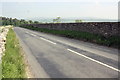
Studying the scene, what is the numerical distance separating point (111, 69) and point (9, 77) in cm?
418

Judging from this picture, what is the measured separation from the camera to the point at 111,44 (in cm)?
1391

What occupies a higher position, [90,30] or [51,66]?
[90,30]

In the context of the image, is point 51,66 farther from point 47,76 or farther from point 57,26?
point 57,26

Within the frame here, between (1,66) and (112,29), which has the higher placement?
(112,29)

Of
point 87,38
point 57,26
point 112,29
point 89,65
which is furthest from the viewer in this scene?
point 57,26

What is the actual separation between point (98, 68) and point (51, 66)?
7.19 feet

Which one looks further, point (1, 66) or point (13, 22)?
point (13, 22)

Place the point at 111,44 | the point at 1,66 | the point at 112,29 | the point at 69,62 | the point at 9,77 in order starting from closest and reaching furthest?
the point at 9,77 < the point at 1,66 < the point at 69,62 < the point at 111,44 < the point at 112,29

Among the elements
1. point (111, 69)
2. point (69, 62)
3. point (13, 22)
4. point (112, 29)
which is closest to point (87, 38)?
point (112, 29)

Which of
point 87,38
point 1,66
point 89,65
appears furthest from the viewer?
point 87,38

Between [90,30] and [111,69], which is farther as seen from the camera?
[90,30]

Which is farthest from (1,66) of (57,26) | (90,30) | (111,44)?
(57,26)

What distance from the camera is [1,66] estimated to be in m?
7.05

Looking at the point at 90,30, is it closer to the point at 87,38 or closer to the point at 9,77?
the point at 87,38
